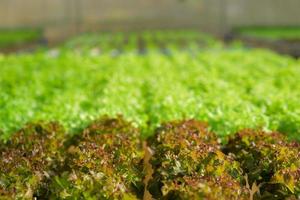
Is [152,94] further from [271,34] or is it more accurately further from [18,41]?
[271,34]

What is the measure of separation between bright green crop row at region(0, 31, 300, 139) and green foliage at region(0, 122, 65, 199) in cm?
64

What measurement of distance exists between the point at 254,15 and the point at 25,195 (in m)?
28.7

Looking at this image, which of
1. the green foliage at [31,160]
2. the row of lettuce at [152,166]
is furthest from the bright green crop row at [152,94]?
the row of lettuce at [152,166]

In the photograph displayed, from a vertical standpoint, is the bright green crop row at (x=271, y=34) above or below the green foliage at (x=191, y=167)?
below

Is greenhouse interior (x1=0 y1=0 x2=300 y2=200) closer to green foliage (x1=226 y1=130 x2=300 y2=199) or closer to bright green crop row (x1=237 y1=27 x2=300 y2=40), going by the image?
green foliage (x1=226 y1=130 x2=300 y2=199)

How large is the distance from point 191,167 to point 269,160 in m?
0.65

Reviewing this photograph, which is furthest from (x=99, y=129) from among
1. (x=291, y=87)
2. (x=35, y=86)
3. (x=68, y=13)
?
(x=68, y=13)

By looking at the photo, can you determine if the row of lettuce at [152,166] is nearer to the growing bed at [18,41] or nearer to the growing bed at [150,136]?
the growing bed at [150,136]

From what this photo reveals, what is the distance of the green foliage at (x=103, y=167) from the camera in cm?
385

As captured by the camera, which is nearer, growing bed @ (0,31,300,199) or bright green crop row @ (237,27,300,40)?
growing bed @ (0,31,300,199)

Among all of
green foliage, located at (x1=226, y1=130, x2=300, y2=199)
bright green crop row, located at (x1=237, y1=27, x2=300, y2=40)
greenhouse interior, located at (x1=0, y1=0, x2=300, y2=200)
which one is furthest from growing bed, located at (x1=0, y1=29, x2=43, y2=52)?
green foliage, located at (x1=226, y1=130, x2=300, y2=199)

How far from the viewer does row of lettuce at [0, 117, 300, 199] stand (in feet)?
12.6

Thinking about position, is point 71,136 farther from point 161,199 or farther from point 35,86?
point 35,86

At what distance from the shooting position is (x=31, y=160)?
4.47 metres
